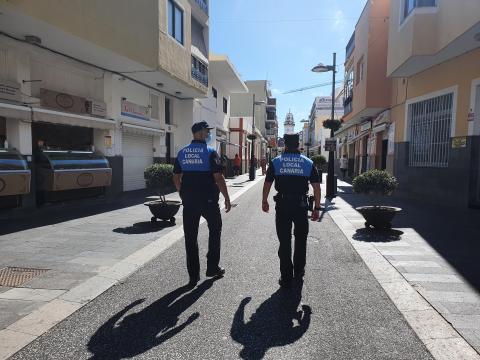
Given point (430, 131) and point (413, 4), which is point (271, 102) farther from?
point (413, 4)

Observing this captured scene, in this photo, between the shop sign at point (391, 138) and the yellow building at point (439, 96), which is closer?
the yellow building at point (439, 96)

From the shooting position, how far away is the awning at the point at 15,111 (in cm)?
859

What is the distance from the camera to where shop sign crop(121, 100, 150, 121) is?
1402 centimetres

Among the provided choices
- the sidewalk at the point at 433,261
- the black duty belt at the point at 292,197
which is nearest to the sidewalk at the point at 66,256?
the black duty belt at the point at 292,197

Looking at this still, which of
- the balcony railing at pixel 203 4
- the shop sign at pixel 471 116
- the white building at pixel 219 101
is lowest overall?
the shop sign at pixel 471 116

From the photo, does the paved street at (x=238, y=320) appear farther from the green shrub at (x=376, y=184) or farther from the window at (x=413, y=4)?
the window at (x=413, y=4)

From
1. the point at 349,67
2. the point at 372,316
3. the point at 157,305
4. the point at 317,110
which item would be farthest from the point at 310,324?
the point at 317,110

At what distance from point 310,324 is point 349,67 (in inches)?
903

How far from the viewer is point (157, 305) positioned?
3936 millimetres

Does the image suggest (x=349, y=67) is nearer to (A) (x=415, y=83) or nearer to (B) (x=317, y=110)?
(A) (x=415, y=83)

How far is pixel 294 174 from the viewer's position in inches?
178

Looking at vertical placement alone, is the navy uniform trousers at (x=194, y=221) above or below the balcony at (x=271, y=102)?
below

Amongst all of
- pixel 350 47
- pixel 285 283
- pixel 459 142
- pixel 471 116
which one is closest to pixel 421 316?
pixel 285 283

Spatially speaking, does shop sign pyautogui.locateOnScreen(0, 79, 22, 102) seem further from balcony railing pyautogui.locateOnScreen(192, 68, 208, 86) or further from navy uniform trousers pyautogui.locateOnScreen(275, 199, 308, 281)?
balcony railing pyautogui.locateOnScreen(192, 68, 208, 86)
